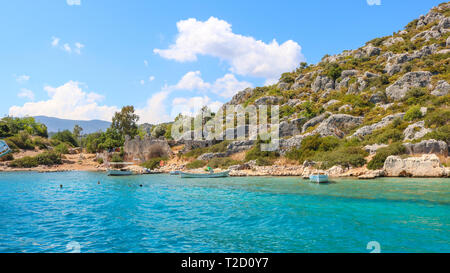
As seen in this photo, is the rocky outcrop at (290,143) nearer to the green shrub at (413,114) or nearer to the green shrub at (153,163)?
the green shrub at (413,114)

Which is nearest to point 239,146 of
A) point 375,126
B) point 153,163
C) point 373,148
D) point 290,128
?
point 290,128

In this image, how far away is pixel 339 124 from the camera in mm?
51281

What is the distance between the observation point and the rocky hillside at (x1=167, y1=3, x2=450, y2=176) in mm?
37375

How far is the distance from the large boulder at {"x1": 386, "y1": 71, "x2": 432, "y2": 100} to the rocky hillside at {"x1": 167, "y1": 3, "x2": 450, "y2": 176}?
0.56ft

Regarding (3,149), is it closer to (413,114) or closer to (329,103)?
(413,114)

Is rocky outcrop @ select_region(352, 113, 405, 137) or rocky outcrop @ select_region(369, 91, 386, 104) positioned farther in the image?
rocky outcrop @ select_region(369, 91, 386, 104)

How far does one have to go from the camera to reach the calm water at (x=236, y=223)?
34.5 ft

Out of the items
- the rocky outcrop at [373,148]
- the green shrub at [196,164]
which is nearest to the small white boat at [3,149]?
the green shrub at [196,164]

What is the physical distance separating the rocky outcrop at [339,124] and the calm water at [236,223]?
26568 millimetres

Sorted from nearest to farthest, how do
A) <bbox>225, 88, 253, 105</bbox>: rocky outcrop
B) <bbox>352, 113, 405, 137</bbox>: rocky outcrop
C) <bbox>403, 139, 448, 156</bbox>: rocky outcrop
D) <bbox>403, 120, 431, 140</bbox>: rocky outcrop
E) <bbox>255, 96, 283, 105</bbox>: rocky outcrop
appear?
<bbox>403, 139, 448, 156</bbox>: rocky outcrop, <bbox>403, 120, 431, 140</bbox>: rocky outcrop, <bbox>352, 113, 405, 137</bbox>: rocky outcrop, <bbox>255, 96, 283, 105</bbox>: rocky outcrop, <bbox>225, 88, 253, 105</bbox>: rocky outcrop

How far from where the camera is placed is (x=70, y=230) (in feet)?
42.0

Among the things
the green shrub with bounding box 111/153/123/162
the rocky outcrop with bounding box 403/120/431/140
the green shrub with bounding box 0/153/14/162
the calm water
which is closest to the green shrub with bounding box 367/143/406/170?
the rocky outcrop with bounding box 403/120/431/140

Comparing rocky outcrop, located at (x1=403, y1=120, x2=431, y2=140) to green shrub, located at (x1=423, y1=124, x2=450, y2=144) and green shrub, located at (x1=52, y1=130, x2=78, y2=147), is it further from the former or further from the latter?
green shrub, located at (x1=52, y1=130, x2=78, y2=147)
